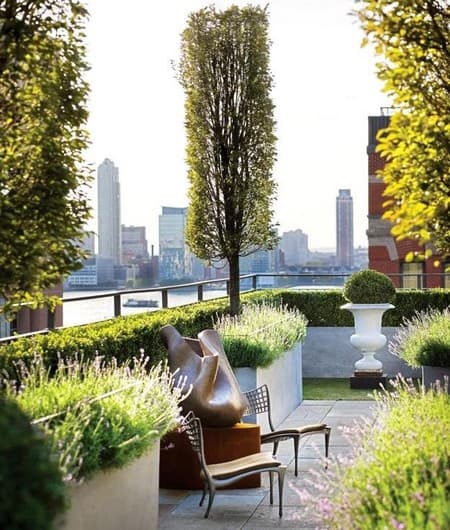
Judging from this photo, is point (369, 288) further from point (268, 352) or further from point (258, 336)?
point (268, 352)

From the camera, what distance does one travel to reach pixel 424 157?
556 cm

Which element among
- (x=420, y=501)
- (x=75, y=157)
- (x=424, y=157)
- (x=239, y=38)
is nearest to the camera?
(x=420, y=501)

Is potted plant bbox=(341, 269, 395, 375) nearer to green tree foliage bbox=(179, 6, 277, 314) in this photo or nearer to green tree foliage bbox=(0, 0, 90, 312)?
green tree foliage bbox=(179, 6, 277, 314)

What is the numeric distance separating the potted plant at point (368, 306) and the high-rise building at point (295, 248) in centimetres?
332

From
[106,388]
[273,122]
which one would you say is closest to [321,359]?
[273,122]

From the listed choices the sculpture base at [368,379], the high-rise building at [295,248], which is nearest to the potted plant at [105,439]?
the sculpture base at [368,379]

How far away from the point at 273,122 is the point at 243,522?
8723mm

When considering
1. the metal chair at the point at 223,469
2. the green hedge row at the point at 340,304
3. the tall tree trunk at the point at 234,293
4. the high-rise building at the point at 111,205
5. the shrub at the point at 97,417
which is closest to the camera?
the shrub at the point at 97,417

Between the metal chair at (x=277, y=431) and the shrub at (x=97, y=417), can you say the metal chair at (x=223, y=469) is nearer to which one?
the shrub at (x=97, y=417)

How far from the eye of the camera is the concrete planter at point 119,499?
5602 millimetres

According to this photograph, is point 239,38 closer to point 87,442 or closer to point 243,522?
point 243,522

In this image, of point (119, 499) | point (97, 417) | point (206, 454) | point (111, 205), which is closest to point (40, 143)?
point (97, 417)

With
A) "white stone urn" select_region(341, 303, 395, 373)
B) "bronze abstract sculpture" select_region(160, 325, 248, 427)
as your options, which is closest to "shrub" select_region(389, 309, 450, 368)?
"white stone urn" select_region(341, 303, 395, 373)

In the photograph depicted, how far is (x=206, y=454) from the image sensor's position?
29.2 ft
